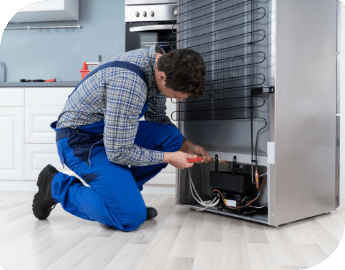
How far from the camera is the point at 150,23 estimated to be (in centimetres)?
253

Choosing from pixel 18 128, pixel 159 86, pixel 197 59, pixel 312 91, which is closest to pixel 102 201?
pixel 159 86

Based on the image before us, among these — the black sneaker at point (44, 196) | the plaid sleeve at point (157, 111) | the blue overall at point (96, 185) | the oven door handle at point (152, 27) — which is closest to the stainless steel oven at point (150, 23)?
the oven door handle at point (152, 27)

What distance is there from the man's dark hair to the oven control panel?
127 centimetres

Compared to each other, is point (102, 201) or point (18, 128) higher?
point (18, 128)

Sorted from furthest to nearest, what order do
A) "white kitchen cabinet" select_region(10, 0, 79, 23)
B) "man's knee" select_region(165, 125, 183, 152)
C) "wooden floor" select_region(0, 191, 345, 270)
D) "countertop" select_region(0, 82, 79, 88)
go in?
"white kitchen cabinet" select_region(10, 0, 79, 23)
"countertop" select_region(0, 82, 79, 88)
"man's knee" select_region(165, 125, 183, 152)
"wooden floor" select_region(0, 191, 345, 270)

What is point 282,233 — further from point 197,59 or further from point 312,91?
point 197,59

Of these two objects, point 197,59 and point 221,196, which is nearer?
point 197,59

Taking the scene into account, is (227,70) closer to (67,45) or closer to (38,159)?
(38,159)

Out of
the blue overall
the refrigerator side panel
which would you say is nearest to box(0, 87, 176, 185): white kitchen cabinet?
the blue overall

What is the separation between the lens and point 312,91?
159 cm

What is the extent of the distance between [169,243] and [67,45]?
245 centimetres

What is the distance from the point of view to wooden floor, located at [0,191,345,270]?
1.06 m

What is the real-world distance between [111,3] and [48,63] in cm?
81

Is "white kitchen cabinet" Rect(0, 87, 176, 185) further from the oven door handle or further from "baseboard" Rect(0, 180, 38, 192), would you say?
the oven door handle
